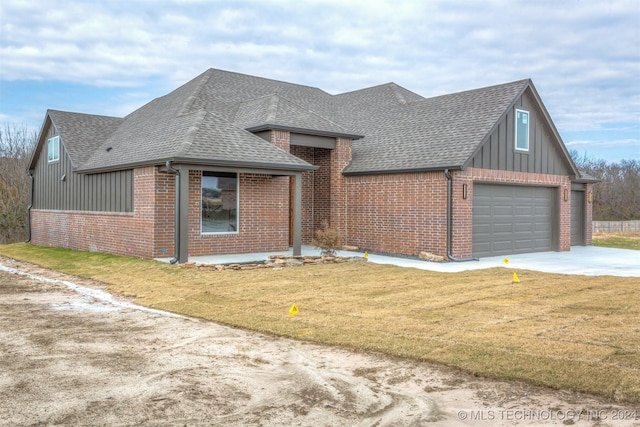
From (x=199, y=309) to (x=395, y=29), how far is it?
13695 millimetres

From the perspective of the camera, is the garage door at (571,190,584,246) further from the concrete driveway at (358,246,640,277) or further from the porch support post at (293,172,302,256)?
the porch support post at (293,172,302,256)

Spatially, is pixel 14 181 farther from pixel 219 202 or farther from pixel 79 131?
pixel 219 202

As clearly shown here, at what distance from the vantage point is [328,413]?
172 inches

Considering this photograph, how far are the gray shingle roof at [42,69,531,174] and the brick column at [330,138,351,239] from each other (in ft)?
1.38

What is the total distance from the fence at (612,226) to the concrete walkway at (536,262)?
1481cm

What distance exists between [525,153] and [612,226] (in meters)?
17.7

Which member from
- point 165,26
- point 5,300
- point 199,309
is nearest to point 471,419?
point 199,309

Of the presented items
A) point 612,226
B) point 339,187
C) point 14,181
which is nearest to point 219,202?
point 339,187

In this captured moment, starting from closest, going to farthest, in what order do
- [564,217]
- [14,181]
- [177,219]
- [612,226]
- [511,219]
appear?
1. [177,219]
2. [511,219]
3. [564,217]
4. [14,181]
5. [612,226]

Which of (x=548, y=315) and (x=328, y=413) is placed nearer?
(x=328, y=413)

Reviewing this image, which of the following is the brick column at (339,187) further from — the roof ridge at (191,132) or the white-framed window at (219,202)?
the roof ridge at (191,132)

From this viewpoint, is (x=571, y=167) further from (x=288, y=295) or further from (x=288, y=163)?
(x=288, y=295)

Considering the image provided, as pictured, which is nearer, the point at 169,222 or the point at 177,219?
the point at 177,219

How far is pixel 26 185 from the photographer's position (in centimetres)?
3072
